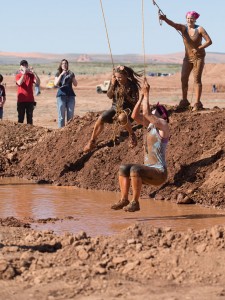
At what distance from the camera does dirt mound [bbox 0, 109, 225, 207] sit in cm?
1350

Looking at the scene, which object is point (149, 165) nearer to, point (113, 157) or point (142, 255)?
point (142, 255)

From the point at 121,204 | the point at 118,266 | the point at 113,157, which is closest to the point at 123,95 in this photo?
the point at 113,157

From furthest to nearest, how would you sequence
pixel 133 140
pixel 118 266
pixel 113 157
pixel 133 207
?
pixel 113 157 → pixel 133 140 → pixel 133 207 → pixel 118 266

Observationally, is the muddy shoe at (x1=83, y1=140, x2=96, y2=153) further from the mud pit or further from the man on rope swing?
the mud pit

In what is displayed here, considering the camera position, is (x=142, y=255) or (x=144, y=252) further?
(x=144, y=252)

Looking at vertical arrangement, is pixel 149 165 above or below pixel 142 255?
above

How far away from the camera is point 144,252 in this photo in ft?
27.8

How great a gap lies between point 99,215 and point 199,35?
484 cm

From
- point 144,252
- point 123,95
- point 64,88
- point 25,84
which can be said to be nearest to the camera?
point 144,252

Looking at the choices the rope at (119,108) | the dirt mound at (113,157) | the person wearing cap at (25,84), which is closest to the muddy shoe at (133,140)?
the dirt mound at (113,157)

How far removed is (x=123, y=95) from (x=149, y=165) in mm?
2842

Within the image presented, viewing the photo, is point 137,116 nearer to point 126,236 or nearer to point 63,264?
point 126,236

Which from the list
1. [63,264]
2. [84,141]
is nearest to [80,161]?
[84,141]

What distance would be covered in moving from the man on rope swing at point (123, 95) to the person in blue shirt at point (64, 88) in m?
3.49
